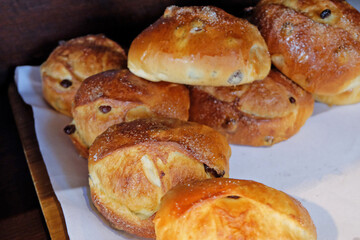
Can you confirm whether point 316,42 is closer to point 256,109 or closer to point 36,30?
point 256,109

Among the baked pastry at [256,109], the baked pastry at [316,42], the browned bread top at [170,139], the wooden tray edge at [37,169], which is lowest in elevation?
the wooden tray edge at [37,169]

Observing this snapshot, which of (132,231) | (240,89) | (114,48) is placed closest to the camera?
(132,231)

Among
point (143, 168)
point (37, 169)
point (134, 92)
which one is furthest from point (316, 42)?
point (37, 169)

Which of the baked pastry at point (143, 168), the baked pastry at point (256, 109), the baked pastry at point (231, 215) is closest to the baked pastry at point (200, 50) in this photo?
the baked pastry at point (256, 109)

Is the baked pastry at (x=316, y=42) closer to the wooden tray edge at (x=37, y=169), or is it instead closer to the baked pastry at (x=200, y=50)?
the baked pastry at (x=200, y=50)

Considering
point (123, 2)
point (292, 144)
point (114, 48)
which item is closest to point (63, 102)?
point (114, 48)

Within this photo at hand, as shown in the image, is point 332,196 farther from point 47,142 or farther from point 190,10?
point 47,142
